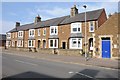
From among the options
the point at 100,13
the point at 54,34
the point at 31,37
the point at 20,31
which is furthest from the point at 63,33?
the point at 20,31

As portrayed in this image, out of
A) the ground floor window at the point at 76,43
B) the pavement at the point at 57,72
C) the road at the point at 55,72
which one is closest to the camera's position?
the pavement at the point at 57,72

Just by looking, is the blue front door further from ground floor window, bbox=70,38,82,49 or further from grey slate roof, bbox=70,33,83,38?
grey slate roof, bbox=70,33,83,38

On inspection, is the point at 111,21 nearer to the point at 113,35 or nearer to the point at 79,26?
the point at 113,35

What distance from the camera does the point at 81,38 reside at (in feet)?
109

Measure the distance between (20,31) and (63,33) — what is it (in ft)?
67.9

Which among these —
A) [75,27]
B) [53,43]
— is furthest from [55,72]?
[53,43]

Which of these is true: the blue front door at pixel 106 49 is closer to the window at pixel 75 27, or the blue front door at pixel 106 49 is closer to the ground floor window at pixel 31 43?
the window at pixel 75 27

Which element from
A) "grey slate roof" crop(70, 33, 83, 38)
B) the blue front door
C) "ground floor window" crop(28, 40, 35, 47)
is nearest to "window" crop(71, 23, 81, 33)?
"grey slate roof" crop(70, 33, 83, 38)

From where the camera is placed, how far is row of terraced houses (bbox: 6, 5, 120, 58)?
2439cm

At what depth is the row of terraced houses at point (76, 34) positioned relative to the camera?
24391mm

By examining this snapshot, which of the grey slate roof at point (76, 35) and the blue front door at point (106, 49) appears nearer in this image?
the blue front door at point (106, 49)

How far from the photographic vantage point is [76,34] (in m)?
34.4

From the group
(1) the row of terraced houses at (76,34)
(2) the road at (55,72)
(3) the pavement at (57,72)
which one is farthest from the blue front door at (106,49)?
(2) the road at (55,72)

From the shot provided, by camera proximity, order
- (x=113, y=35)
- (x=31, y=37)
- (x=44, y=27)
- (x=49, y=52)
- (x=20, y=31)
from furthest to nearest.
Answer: (x=20, y=31)
(x=31, y=37)
(x=44, y=27)
(x=49, y=52)
(x=113, y=35)
